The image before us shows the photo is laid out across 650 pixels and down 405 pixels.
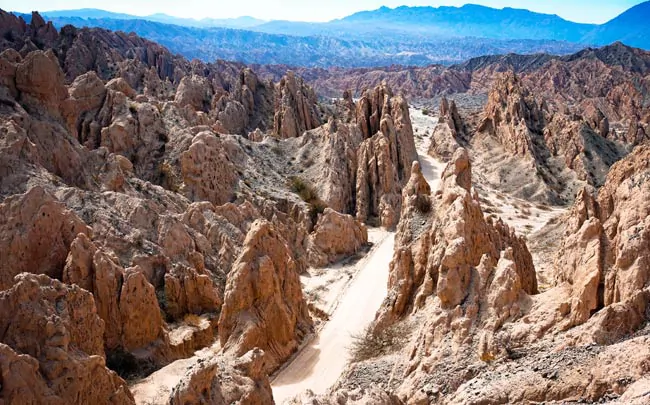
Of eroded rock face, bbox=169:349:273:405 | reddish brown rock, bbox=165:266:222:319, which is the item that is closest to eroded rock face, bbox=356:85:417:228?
reddish brown rock, bbox=165:266:222:319

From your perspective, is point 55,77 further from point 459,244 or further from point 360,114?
point 360,114

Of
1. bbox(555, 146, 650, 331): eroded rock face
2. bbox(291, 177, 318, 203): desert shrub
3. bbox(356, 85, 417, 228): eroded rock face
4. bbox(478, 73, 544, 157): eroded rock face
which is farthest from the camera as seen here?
bbox(478, 73, 544, 157): eroded rock face

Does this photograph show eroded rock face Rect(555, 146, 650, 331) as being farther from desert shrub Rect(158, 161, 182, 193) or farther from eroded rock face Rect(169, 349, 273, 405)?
desert shrub Rect(158, 161, 182, 193)

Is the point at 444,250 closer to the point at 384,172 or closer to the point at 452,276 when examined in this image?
the point at 452,276

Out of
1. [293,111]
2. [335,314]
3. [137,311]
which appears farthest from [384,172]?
[137,311]

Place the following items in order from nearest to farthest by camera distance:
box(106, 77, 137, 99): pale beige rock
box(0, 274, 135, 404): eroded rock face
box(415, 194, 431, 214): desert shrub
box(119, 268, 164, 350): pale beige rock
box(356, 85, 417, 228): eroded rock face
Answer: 1. box(0, 274, 135, 404): eroded rock face
2. box(119, 268, 164, 350): pale beige rock
3. box(415, 194, 431, 214): desert shrub
4. box(356, 85, 417, 228): eroded rock face
5. box(106, 77, 137, 99): pale beige rock

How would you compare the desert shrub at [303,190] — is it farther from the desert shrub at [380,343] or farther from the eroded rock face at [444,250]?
the desert shrub at [380,343]
